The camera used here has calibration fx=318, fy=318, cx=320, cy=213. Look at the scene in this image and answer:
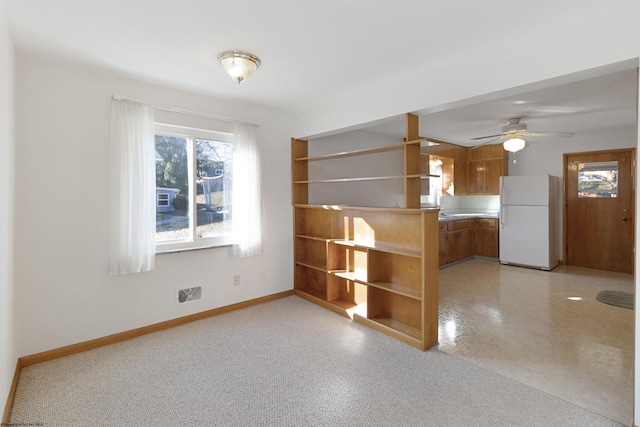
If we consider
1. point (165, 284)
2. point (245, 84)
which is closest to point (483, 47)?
point (245, 84)

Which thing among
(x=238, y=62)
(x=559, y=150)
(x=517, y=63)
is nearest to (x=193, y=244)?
(x=238, y=62)

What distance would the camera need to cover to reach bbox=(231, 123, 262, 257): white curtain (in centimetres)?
366

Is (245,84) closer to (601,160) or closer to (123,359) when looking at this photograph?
(123,359)

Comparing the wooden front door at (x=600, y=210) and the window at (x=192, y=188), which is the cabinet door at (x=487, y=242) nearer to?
the wooden front door at (x=600, y=210)

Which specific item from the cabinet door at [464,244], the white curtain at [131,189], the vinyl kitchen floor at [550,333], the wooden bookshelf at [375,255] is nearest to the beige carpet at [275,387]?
the vinyl kitchen floor at [550,333]

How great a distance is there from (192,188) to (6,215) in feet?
5.16

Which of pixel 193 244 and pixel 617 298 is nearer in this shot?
pixel 193 244

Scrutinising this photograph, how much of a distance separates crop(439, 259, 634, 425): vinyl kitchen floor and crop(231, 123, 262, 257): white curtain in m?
2.31

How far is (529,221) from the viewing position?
18.6ft

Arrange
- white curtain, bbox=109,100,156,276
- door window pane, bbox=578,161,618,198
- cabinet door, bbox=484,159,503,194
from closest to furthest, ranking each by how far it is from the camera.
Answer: white curtain, bbox=109,100,156,276 < door window pane, bbox=578,161,618,198 < cabinet door, bbox=484,159,503,194

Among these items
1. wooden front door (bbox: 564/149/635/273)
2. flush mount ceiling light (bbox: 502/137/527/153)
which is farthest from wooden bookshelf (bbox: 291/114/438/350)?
wooden front door (bbox: 564/149/635/273)

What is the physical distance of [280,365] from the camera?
2.56 metres

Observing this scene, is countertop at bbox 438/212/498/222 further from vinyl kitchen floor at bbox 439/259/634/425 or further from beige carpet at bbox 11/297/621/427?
beige carpet at bbox 11/297/621/427

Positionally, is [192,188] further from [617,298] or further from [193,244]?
[617,298]
